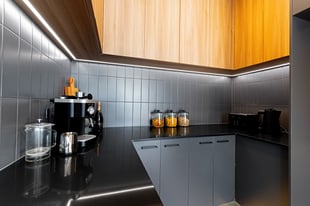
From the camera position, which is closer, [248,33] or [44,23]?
[44,23]

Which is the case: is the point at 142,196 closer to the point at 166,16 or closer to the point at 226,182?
the point at 226,182

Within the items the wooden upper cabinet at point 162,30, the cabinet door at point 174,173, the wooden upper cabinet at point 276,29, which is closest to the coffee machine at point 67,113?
the cabinet door at point 174,173

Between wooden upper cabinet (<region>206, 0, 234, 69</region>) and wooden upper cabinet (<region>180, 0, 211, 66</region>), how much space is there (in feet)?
0.19

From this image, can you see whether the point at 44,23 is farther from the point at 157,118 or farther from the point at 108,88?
the point at 157,118

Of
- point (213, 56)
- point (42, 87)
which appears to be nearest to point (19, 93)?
point (42, 87)

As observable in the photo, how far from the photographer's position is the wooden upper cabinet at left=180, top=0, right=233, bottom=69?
1.72 meters

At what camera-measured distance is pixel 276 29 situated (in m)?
1.47

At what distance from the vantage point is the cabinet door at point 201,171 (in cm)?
149

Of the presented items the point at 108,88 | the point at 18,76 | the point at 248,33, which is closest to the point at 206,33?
the point at 248,33

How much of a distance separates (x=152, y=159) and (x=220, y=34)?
5.19 feet

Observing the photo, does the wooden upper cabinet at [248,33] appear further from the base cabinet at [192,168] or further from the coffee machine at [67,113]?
the coffee machine at [67,113]

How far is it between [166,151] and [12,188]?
108cm

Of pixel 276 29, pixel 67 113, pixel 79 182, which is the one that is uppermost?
pixel 276 29

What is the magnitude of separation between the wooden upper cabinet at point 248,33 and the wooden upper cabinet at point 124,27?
3.71 ft
